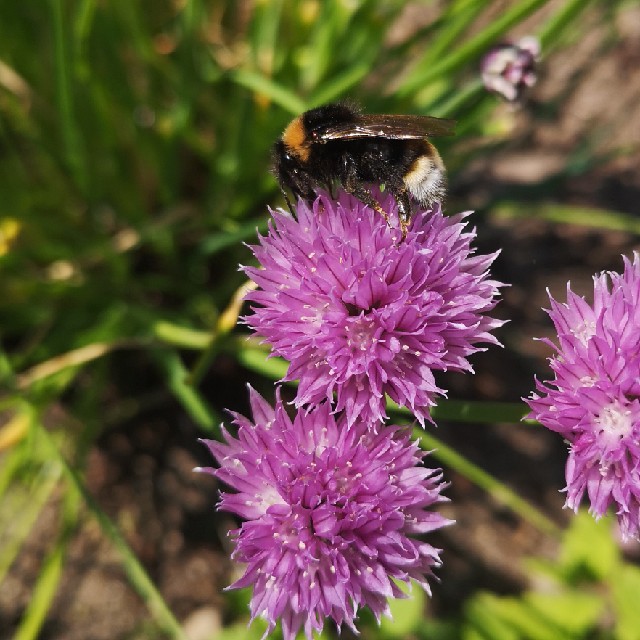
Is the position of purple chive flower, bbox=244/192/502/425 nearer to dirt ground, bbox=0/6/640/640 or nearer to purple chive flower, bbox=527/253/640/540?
purple chive flower, bbox=527/253/640/540

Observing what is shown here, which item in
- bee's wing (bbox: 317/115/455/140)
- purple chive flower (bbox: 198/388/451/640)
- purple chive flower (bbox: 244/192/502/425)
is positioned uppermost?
bee's wing (bbox: 317/115/455/140)

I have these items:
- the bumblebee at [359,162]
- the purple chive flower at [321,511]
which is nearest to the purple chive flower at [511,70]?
the bumblebee at [359,162]

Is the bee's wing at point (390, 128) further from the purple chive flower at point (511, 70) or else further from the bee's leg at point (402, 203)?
the purple chive flower at point (511, 70)

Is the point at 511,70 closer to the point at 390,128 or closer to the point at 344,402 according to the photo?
the point at 390,128

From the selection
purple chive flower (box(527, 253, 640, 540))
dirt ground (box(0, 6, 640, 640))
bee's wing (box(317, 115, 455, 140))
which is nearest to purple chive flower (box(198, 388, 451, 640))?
purple chive flower (box(527, 253, 640, 540))

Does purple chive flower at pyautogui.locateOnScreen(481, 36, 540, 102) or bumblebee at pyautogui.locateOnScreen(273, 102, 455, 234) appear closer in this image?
bumblebee at pyautogui.locateOnScreen(273, 102, 455, 234)

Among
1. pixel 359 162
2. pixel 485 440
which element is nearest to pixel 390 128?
pixel 359 162

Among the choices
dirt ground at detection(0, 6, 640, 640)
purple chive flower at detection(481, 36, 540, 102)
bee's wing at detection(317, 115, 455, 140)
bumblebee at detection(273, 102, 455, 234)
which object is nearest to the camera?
bee's wing at detection(317, 115, 455, 140)

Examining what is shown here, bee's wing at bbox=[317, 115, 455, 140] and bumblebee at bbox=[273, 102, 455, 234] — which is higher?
bee's wing at bbox=[317, 115, 455, 140]
